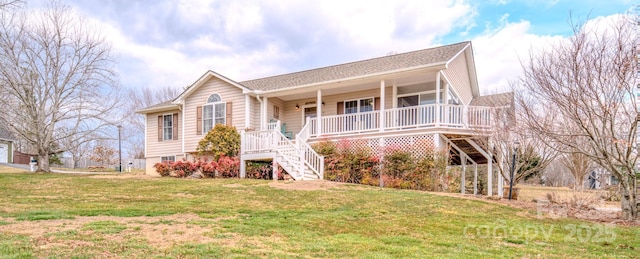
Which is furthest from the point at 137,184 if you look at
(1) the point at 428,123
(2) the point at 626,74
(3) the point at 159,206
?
(2) the point at 626,74

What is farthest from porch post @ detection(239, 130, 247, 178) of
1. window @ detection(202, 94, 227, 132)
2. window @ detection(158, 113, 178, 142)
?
window @ detection(158, 113, 178, 142)

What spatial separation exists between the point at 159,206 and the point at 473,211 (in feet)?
20.3

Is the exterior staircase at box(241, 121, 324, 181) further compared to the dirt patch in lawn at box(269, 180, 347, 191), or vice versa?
the exterior staircase at box(241, 121, 324, 181)

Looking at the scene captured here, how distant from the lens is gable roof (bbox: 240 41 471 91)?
13.3 meters

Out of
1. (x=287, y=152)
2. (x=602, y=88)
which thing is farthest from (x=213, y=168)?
(x=602, y=88)

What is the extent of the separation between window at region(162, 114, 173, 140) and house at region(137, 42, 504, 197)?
0.16 ft

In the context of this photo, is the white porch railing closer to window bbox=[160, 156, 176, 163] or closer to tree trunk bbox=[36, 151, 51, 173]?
window bbox=[160, 156, 176, 163]

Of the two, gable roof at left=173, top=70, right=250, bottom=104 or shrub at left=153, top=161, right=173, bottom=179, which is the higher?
gable roof at left=173, top=70, right=250, bottom=104

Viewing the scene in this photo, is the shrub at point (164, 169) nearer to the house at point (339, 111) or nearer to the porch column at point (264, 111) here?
the house at point (339, 111)

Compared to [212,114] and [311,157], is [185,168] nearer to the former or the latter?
[212,114]

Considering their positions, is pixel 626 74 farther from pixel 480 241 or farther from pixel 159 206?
pixel 159 206

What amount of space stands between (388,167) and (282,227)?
7241 millimetres

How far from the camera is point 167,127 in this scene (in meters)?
18.0

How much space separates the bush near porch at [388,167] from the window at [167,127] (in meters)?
8.46
